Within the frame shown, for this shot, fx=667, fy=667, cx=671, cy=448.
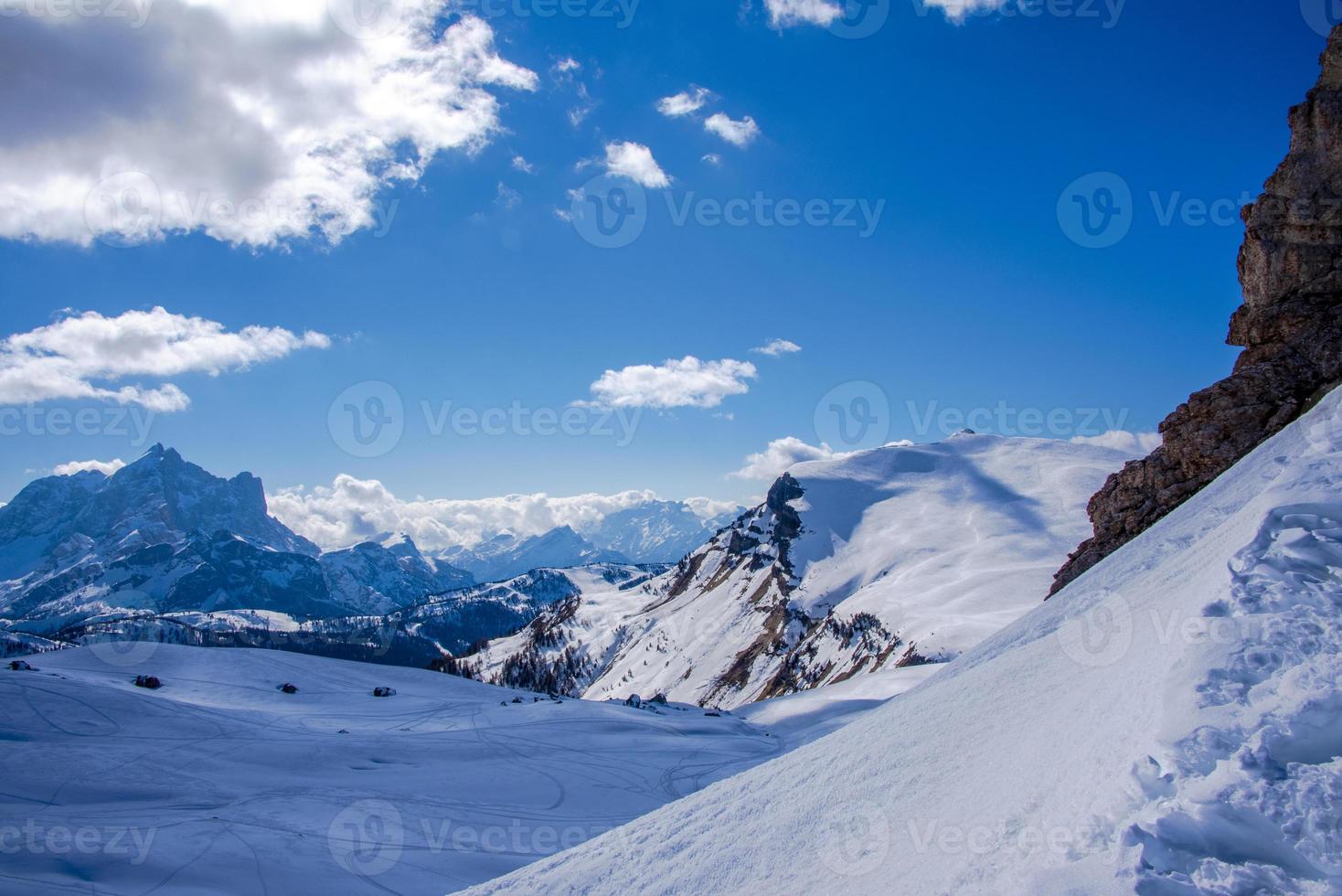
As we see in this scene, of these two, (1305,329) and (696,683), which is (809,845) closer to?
(1305,329)

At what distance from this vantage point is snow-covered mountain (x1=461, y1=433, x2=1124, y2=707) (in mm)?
92062

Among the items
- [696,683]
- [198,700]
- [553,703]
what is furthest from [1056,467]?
[198,700]

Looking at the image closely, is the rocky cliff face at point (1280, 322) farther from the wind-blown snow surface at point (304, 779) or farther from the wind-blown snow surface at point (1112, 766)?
the wind-blown snow surface at point (304, 779)

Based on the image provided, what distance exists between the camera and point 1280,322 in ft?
72.0

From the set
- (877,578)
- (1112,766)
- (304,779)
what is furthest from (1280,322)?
(877,578)

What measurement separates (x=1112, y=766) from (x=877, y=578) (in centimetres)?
13824

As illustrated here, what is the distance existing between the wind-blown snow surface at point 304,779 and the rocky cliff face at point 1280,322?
83.6 ft

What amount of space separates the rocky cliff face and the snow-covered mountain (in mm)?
51324

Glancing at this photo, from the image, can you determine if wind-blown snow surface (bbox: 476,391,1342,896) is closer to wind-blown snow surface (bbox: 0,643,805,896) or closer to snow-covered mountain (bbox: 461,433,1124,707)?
wind-blown snow surface (bbox: 0,643,805,896)

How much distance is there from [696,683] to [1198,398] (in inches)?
5391

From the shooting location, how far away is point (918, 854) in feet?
26.1

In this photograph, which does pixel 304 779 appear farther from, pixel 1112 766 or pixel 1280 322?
pixel 1280 322

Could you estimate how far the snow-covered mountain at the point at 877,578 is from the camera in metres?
92.1

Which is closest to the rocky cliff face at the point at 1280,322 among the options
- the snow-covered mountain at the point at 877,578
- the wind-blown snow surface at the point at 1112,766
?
the wind-blown snow surface at the point at 1112,766
